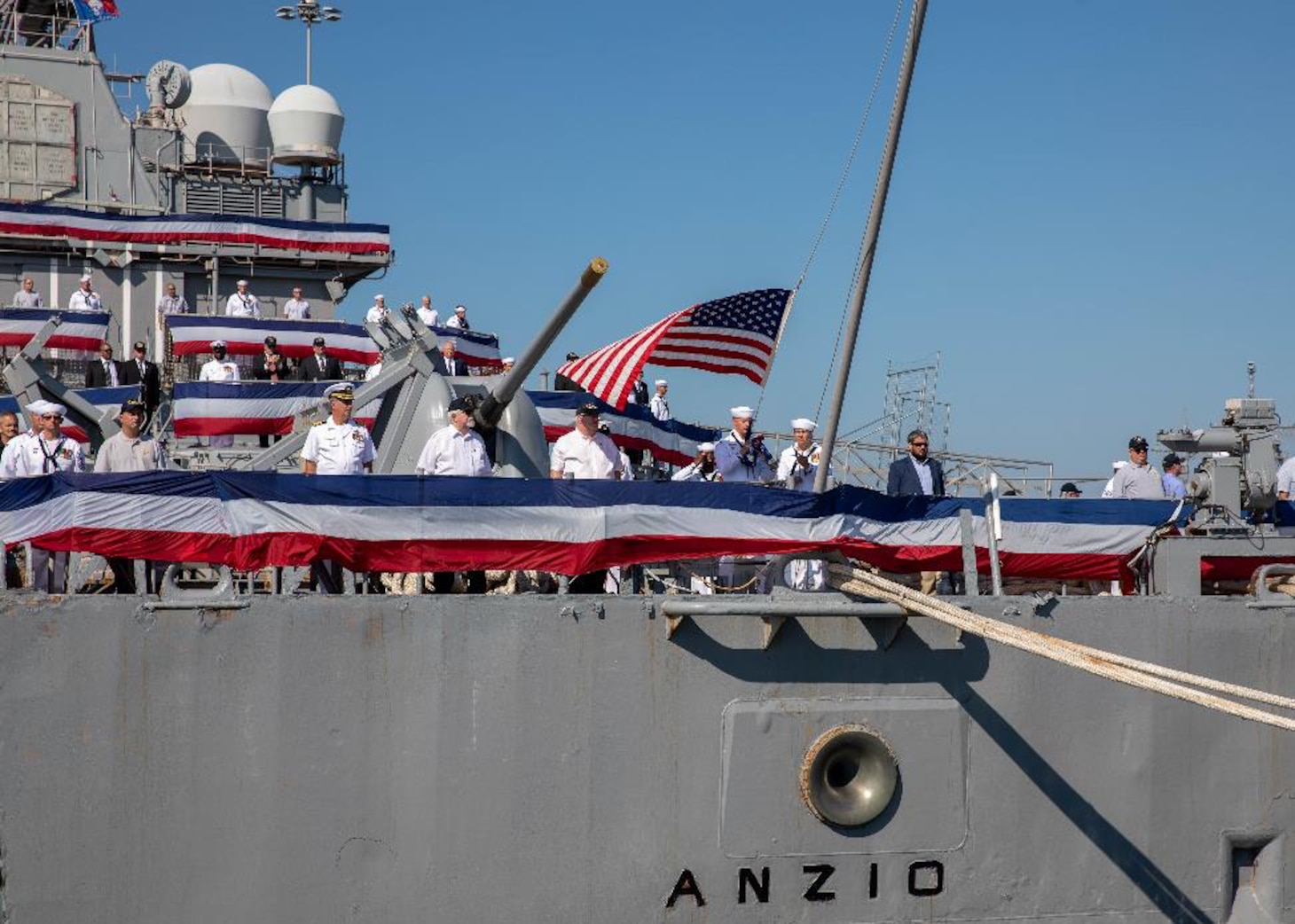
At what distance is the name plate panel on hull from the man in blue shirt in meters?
5.09

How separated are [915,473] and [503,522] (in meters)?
3.19

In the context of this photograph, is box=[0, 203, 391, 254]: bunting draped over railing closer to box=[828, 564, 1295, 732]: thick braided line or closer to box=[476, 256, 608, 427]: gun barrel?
box=[476, 256, 608, 427]: gun barrel

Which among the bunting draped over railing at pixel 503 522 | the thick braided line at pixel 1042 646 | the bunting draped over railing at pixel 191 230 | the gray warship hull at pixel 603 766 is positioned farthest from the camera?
the bunting draped over railing at pixel 191 230

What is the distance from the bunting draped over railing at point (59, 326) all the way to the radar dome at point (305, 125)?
153 inches

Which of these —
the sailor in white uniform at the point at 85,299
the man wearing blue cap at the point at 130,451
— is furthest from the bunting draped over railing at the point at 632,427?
the man wearing blue cap at the point at 130,451

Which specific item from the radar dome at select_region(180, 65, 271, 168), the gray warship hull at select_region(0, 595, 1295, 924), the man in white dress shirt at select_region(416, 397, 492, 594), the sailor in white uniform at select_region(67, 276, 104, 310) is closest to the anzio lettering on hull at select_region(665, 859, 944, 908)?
the gray warship hull at select_region(0, 595, 1295, 924)

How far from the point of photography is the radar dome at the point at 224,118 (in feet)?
74.6

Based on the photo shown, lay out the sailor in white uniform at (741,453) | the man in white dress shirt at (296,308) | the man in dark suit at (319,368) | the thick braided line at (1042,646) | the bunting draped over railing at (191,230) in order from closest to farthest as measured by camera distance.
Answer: the thick braided line at (1042,646)
the sailor in white uniform at (741,453)
the man in dark suit at (319,368)
the bunting draped over railing at (191,230)
the man in white dress shirt at (296,308)

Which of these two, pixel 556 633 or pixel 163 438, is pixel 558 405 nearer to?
pixel 163 438

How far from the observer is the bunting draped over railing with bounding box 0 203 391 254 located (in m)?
19.4

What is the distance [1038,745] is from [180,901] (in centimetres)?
430

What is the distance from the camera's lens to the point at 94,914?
755cm

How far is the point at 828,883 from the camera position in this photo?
845cm

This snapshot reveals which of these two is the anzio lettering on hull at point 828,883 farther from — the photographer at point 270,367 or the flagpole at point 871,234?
the photographer at point 270,367
